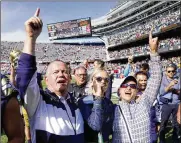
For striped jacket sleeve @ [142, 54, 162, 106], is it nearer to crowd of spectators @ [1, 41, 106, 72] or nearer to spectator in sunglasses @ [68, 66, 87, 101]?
spectator in sunglasses @ [68, 66, 87, 101]

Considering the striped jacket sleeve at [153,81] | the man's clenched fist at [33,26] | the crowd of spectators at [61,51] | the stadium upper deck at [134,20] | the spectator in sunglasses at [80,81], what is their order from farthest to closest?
1. the crowd of spectators at [61,51]
2. the stadium upper deck at [134,20]
3. the spectator in sunglasses at [80,81]
4. the striped jacket sleeve at [153,81]
5. the man's clenched fist at [33,26]

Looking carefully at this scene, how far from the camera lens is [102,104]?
2.23m

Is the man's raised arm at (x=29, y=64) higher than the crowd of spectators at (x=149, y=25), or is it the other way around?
the crowd of spectators at (x=149, y=25)

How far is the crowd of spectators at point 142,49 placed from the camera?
89.9ft

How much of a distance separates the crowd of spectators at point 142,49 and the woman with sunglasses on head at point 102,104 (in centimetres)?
2392

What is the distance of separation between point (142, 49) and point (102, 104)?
34.9 meters

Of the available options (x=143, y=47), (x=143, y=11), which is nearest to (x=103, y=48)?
(x=143, y=11)

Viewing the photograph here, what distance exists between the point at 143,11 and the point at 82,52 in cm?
2302

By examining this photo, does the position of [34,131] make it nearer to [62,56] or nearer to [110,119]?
[110,119]

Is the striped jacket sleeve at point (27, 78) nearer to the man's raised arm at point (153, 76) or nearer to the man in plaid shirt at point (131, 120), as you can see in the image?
the man in plaid shirt at point (131, 120)

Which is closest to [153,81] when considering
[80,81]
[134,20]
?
[80,81]

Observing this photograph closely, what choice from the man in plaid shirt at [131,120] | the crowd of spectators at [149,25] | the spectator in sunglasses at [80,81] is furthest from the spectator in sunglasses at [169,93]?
the crowd of spectators at [149,25]

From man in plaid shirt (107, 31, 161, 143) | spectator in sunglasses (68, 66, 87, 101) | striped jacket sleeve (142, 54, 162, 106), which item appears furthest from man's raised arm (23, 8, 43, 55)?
spectator in sunglasses (68, 66, 87, 101)

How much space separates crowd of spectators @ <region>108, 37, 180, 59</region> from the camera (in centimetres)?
2741
